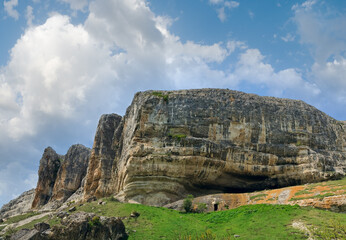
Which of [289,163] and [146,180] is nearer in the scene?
[146,180]

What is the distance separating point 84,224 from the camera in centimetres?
2741

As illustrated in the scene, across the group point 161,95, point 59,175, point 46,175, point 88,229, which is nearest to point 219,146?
point 161,95

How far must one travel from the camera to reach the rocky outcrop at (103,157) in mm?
56094

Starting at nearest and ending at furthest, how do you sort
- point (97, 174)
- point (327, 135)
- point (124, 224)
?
point (124, 224)
point (327, 135)
point (97, 174)

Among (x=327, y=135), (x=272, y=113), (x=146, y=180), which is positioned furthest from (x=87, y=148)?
(x=327, y=135)

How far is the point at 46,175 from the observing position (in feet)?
258

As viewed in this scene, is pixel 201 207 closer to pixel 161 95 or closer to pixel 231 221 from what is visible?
pixel 231 221

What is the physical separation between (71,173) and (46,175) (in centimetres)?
820

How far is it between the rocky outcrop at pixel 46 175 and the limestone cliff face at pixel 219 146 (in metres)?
31.2

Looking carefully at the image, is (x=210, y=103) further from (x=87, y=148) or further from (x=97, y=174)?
(x=87, y=148)

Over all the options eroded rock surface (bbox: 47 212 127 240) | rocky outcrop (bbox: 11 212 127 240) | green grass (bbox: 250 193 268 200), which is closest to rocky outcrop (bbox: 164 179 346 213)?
green grass (bbox: 250 193 268 200)

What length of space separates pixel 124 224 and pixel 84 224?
604 cm

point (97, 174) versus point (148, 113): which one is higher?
point (148, 113)

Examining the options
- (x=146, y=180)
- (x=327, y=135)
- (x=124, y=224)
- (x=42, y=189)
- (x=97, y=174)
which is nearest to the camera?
(x=124, y=224)
